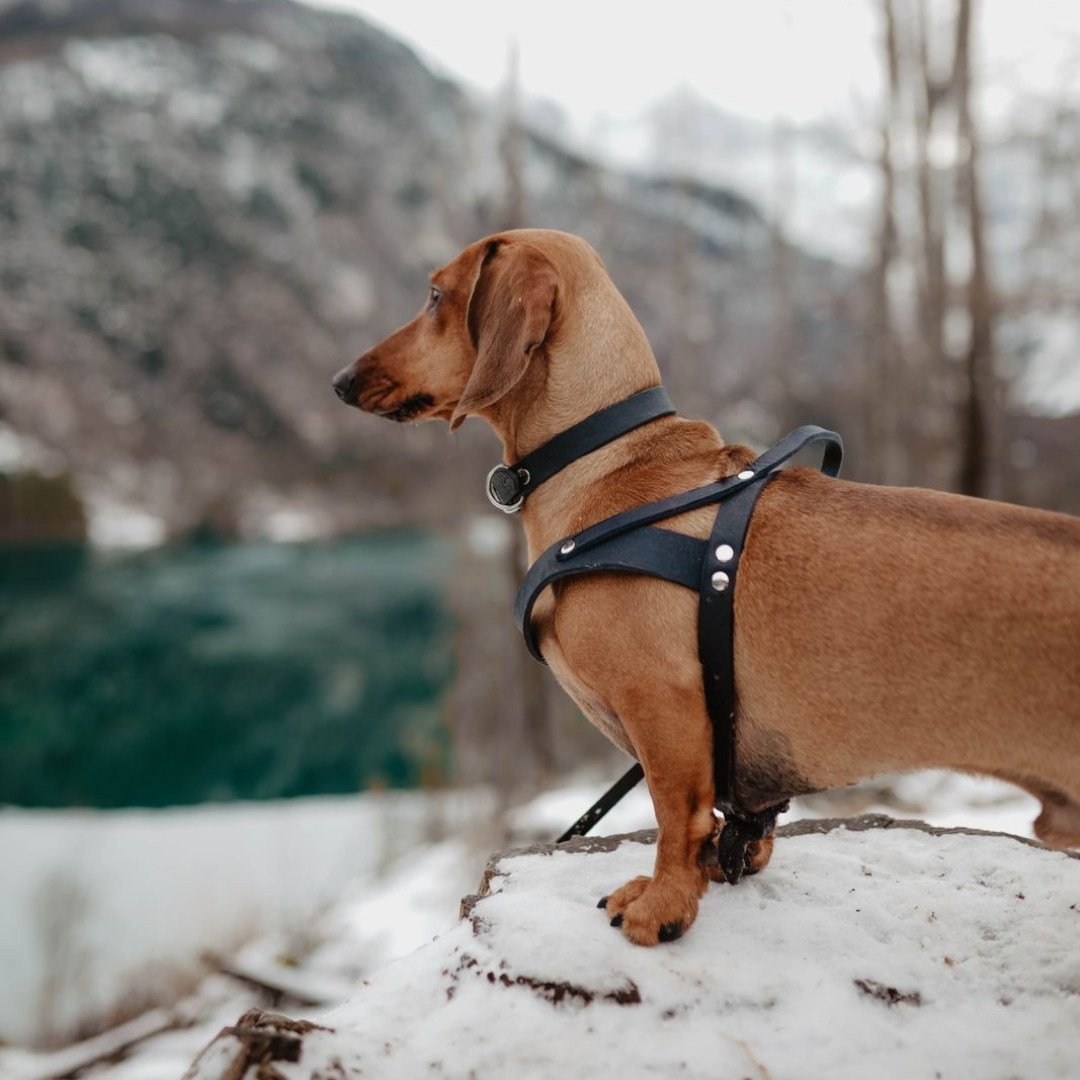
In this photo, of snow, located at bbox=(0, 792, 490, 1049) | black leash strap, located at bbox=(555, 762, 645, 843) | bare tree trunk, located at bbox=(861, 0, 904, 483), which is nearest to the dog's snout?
black leash strap, located at bbox=(555, 762, 645, 843)

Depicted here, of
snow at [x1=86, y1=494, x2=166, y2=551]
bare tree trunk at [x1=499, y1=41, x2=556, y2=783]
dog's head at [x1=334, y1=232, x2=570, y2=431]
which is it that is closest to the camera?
dog's head at [x1=334, y1=232, x2=570, y2=431]

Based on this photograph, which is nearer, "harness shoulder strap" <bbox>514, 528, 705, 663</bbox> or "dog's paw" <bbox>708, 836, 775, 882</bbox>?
"harness shoulder strap" <bbox>514, 528, 705, 663</bbox>

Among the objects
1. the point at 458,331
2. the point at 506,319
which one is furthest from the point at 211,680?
the point at 506,319

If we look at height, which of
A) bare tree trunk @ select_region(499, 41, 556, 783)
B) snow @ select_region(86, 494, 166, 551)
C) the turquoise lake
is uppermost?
bare tree trunk @ select_region(499, 41, 556, 783)

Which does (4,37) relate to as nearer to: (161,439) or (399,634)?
(161,439)

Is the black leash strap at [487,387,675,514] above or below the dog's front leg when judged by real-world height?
above

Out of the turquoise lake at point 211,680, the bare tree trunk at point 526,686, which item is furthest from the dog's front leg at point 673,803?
the turquoise lake at point 211,680

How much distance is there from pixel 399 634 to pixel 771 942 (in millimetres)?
30570

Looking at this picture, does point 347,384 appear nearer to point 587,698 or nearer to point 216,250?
point 587,698

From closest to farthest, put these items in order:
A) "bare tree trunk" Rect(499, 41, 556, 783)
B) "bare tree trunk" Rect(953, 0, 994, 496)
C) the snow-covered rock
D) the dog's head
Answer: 1. the snow-covered rock
2. the dog's head
3. "bare tree trunk" Rect(953, 0, 994, 496)
4. "bare tree trunk" Rect(499, 41, 556, 783)

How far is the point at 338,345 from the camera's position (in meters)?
58.5

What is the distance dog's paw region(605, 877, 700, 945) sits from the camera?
212cm

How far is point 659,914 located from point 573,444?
1260 mm

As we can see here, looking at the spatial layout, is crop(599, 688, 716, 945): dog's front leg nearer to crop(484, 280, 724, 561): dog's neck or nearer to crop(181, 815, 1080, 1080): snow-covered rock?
crop(181, 815, 1080, 1080): snow-covered rock
